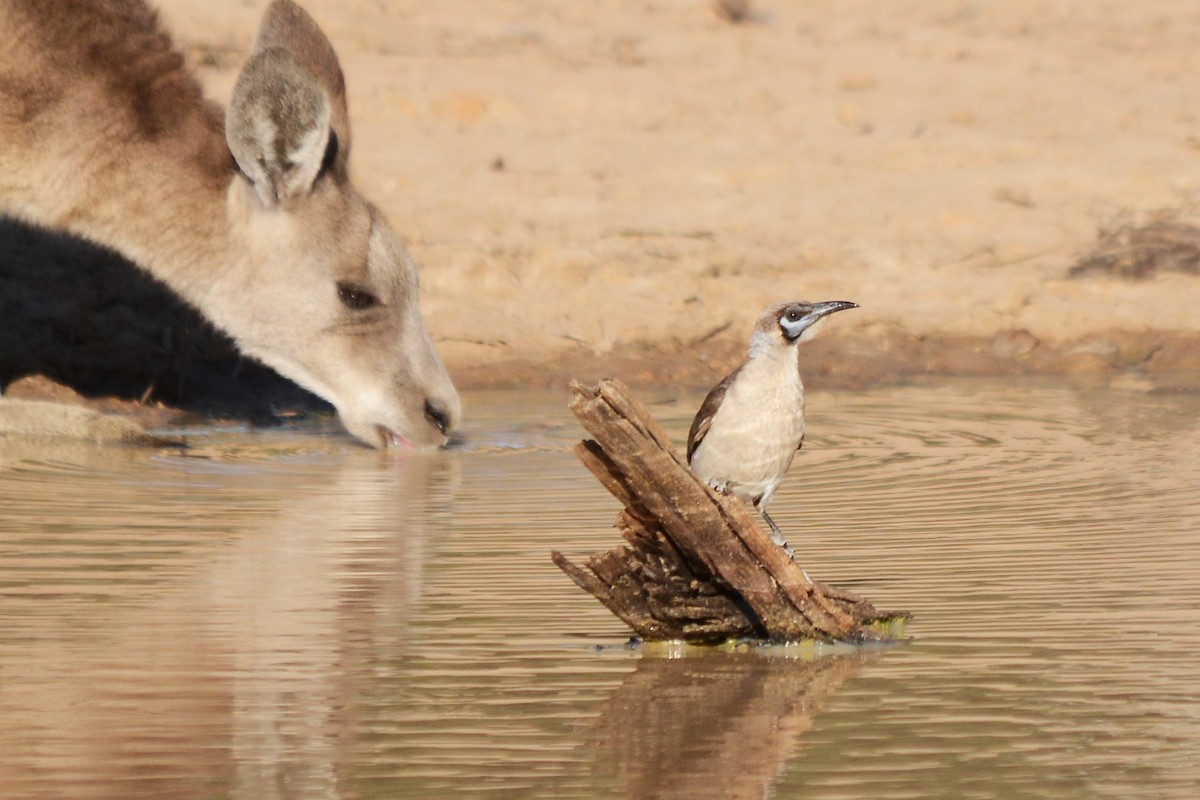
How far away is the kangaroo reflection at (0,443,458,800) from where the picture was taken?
341cm

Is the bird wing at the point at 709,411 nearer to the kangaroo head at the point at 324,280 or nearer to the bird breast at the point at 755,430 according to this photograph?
the bird breast at the point at 755,430

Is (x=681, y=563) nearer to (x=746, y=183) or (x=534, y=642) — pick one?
(x=534, y=642)

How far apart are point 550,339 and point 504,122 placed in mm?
2946

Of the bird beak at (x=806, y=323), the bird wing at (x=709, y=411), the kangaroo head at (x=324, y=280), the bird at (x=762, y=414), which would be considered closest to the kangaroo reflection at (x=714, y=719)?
the bird at (x=762, y=414)

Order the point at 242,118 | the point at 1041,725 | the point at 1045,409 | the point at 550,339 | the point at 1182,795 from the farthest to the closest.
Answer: the point at 550,339 < the point at 1045,409 < the point at 242,118 < the point at 1041,725 < the point at 1182,795

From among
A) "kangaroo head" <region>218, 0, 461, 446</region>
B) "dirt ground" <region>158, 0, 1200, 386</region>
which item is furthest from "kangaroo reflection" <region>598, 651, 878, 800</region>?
"dirt ground" <region>158, 0, 1200, 386</region>

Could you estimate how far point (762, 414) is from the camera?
4684 mm

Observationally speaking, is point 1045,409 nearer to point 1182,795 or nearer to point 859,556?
point 859,556

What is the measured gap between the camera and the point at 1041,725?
3.61 metres

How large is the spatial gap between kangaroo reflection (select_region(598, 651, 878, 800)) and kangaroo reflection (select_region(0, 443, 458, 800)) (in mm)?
520

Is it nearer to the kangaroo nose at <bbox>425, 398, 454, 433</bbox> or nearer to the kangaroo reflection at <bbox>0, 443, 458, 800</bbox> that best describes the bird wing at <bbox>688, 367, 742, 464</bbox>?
the kangaroo reflection at <bbox>0, 443, 458, 800</bbox>

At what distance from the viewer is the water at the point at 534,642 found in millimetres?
3393

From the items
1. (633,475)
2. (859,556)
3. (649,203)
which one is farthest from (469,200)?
(633,475)

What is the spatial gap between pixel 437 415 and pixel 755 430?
8.70 feet
